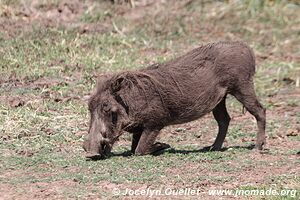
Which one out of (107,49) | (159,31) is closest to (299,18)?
(159,31)

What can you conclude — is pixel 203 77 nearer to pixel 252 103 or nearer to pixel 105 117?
pixel 252 103

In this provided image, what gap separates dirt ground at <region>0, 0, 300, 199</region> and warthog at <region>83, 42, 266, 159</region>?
242mm

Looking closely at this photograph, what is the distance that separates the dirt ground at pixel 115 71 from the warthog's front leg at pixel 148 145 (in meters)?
0.14

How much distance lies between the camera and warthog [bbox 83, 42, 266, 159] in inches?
311

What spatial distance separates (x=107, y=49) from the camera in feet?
39.5

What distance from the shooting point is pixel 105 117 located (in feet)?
25.9

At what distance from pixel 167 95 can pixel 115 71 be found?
3.01m

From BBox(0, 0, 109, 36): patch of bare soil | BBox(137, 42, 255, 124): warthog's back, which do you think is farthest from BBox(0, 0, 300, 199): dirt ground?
BBox(137, 42, 255, 124): warthog's back

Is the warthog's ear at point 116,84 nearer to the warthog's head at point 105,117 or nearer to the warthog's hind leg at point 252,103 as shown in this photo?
the warthog's head at point 105,117

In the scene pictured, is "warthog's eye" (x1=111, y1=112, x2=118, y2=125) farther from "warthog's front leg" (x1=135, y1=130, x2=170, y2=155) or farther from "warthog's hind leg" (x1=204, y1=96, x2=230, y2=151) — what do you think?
"warthog's hind leg" (x1=204, y1=96, x2=230, y2=151)

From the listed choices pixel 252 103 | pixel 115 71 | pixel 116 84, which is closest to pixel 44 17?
pixel 115 71

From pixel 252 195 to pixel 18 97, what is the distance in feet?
14.1

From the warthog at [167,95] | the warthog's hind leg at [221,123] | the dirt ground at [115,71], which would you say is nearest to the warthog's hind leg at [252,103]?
the warthog at [167,95]

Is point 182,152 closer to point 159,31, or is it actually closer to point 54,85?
point 54,85
